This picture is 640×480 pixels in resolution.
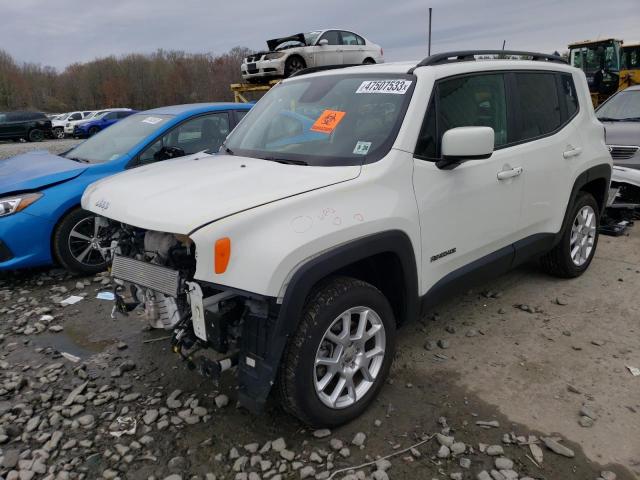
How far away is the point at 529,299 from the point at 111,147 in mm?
4519

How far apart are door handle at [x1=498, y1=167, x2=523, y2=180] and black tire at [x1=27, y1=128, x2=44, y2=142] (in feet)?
97.4

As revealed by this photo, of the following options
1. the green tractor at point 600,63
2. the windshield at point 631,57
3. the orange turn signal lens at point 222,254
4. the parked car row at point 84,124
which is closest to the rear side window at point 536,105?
the orange turn signal lens at point 222,254

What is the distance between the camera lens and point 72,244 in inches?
193

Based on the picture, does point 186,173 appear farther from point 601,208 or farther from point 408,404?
point 601,208

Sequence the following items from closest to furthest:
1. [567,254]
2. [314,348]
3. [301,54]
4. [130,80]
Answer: [314,348] < [567,254] < [301,54] < [130,80]

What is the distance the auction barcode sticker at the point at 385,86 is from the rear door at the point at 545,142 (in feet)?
3.50

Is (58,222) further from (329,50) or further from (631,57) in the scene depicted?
(631,57)

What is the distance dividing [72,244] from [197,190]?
116 inches

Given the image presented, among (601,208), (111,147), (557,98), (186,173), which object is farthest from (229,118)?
(601,208)

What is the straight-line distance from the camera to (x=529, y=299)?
4.26m

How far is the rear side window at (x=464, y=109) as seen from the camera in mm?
2996

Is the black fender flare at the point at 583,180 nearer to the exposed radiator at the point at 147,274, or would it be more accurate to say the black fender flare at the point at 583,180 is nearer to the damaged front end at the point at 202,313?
the damaged front end at the point at 202,313

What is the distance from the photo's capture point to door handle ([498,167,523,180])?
11.0 ft

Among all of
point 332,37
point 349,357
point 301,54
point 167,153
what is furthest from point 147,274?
point 332,37
